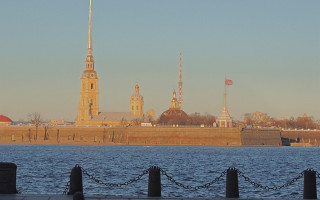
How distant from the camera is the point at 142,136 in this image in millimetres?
163500

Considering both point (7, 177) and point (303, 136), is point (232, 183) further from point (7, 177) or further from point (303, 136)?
point (303, 136)

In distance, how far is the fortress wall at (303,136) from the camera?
178 meters

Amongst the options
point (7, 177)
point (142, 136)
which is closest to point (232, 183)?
point (7, 177)

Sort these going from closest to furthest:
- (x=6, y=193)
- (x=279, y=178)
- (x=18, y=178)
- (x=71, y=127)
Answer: (x=6, y=193), (x=18, y=178), (x=279, y=178), (x=71, y=127)

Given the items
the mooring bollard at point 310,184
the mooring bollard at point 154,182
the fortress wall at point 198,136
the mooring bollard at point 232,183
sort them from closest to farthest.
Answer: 1. the mooring bollard at point 154,182
2. the mooring bollard at point 232,183
3. the mooring bollard at point 310,184
4. the fortress wall at point 198,136

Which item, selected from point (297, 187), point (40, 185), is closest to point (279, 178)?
point (297, 187)

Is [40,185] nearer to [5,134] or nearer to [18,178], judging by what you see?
[18,178]

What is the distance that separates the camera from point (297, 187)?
4234 cm

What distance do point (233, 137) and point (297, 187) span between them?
11643 centimetres

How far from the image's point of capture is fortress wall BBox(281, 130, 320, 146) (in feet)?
585

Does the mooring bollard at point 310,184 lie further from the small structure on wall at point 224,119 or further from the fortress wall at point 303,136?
the fortress wall at point 303,136

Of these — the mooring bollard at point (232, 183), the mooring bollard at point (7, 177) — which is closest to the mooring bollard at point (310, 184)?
the mooring bollard at point (232, 183)

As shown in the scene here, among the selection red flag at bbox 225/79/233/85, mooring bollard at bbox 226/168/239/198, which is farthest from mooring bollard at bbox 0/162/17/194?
red flag at bbox 225/79/233/85

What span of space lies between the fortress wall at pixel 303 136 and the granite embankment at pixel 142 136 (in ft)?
5.18
